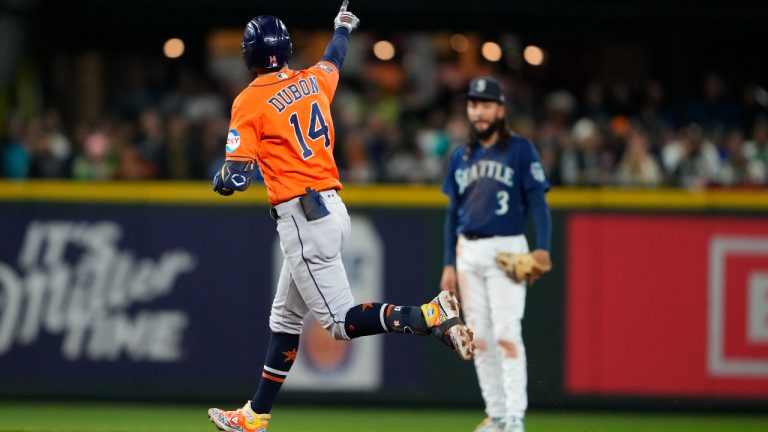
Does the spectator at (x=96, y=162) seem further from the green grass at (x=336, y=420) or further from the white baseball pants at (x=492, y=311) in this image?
the white baseball pants at (x=492, y=311)

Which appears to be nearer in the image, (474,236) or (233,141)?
(233,141)

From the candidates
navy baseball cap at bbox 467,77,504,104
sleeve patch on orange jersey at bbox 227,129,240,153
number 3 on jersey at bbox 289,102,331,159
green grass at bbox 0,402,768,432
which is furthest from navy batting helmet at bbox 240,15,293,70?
green grass at bbox 0,402,768,432

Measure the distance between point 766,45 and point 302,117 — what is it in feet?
40.2

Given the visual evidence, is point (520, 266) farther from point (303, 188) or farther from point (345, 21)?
point (345, 21)

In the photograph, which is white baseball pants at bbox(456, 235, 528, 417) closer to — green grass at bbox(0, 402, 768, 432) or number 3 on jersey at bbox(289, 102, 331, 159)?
green grass at bbox(0, 402, 768, 432)

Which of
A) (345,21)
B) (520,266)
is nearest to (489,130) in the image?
(520,266)

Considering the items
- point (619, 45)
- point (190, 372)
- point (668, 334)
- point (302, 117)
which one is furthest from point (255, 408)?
point (619, 45)

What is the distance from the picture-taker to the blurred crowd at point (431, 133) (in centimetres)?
1316

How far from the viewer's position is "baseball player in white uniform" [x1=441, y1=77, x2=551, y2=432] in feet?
26.5

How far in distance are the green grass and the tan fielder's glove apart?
5.03 ft

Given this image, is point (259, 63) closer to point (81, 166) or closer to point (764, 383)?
point (764, 383)

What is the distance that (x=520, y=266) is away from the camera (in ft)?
26.3

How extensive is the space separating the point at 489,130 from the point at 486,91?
263mm

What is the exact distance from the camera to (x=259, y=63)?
7266 millimetres
